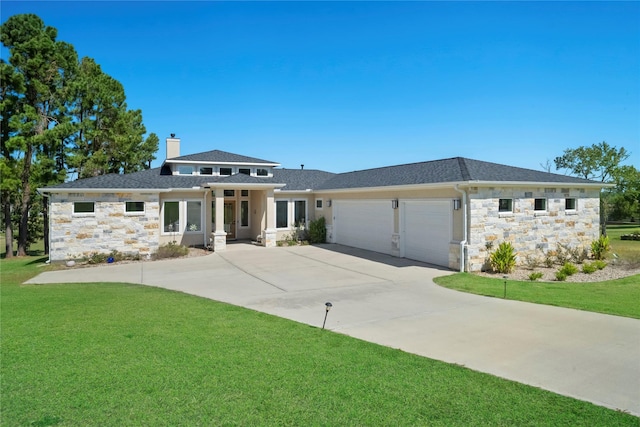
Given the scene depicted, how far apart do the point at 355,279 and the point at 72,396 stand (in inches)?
357

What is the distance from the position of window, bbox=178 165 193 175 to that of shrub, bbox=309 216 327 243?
7.91 meters

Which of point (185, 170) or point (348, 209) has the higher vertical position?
point (185, 170)

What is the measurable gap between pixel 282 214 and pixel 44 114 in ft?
46.5

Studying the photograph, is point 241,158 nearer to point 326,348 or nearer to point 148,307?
point 148,307

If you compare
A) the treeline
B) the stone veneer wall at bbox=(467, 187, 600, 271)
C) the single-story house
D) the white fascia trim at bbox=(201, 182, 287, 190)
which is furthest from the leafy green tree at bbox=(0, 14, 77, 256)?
the stone veneer wall at bbox=(467, 187, 600, 271)

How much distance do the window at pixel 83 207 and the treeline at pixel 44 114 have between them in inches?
218

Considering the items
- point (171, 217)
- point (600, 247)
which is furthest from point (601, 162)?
point (171, 217)

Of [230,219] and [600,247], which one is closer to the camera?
[600,247]

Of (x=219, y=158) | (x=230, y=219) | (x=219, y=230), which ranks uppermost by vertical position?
(x=219, y=158)

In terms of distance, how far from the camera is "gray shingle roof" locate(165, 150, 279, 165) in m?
23.1

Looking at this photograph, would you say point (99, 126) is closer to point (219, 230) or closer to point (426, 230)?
point (219, 230)

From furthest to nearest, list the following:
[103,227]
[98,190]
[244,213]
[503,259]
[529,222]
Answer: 1. [244,213]
2. [103,227]
3. [98,190]
4. [529,222]
5. [503,259]

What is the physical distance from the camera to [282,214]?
22922 mm

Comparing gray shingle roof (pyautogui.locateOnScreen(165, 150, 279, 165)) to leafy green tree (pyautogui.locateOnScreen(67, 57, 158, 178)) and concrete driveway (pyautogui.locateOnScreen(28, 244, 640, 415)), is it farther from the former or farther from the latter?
concrete driveway (pyautogui.locateOnScreen(28, 244, 640, 415))
